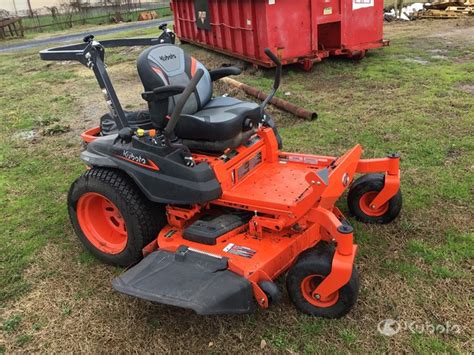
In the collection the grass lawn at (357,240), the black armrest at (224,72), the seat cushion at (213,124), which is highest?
the black armrest at (224,72)

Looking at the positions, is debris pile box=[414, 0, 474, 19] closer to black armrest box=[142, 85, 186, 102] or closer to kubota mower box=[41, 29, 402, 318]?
kubota mower box=[41, 29, 402, 318]

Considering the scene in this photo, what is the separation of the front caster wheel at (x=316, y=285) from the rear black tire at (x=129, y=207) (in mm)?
1069

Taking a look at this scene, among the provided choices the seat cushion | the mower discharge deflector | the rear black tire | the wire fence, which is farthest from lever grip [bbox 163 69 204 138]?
the wire fence

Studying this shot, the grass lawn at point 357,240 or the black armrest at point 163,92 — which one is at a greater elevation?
the black armrest at point 163,92

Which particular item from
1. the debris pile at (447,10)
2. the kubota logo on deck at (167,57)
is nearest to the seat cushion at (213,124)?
the kubota logo on deck at (167,57)

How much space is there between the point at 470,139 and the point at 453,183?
1084mm

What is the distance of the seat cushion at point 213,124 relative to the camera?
10.5 feet

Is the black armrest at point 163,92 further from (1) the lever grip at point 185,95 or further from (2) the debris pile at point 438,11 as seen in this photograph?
(2) the debris pile at point 438,11

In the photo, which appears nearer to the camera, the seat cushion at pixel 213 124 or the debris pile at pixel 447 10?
the seat cushion at pixel 213 124

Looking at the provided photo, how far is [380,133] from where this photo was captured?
5430 mm

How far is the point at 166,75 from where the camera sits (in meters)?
3.48

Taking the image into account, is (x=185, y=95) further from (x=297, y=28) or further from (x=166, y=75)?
(x=297, y=28)

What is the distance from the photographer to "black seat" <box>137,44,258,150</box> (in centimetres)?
323

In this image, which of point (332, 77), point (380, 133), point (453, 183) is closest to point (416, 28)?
point (332, 77)
